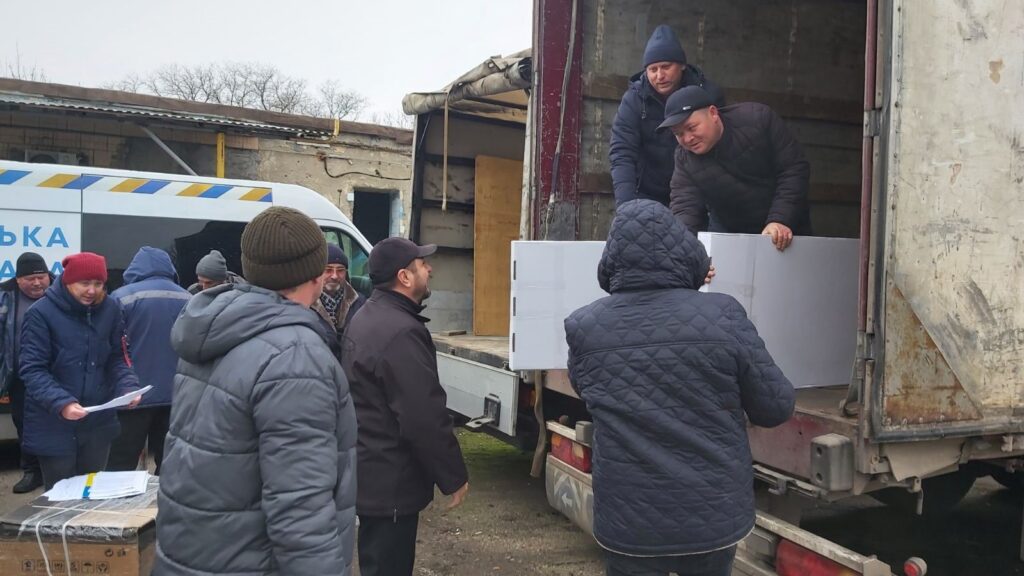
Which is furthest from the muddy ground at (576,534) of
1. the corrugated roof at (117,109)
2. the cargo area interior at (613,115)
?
the corrugated roof at (117,109)

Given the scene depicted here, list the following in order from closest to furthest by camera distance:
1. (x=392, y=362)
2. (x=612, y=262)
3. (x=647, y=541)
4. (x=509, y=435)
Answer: (x=647, y=541), (x=612, y=262), (x=392, y=362), (x=509, y=435)

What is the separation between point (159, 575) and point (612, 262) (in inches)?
54.8

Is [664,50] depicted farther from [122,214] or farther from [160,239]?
[122,214]

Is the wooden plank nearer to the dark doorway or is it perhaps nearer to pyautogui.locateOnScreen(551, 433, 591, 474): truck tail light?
pyautogui.locateOnScreen(551, 433, 591, 474): truck tail light

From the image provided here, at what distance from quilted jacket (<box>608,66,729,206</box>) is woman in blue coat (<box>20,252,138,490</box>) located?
2555 millimetres

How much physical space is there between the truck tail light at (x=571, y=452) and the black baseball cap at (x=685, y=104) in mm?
1536

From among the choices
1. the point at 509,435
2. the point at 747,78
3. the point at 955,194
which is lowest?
the point at 509,435

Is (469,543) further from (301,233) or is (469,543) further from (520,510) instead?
(301,233)

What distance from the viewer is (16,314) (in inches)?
169

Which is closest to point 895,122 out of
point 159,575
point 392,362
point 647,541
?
point 647,541

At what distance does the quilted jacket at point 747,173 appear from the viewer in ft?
11.7

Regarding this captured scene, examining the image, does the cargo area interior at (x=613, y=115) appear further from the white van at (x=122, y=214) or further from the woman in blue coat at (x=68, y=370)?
the woman in blue coat at (x=68, y=370)

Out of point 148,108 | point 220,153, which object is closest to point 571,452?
point 148,108

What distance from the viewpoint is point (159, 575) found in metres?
1.84
